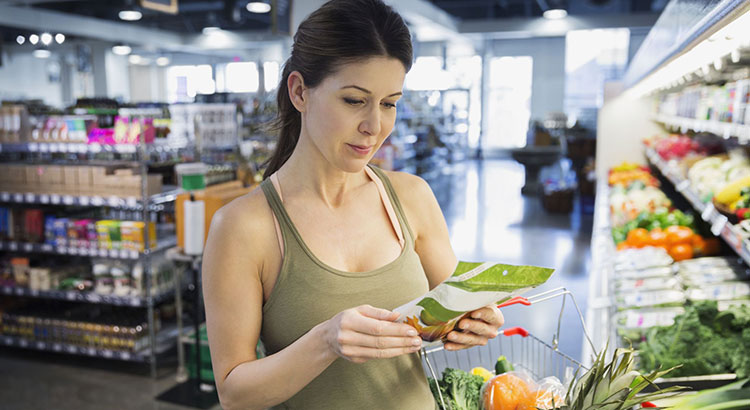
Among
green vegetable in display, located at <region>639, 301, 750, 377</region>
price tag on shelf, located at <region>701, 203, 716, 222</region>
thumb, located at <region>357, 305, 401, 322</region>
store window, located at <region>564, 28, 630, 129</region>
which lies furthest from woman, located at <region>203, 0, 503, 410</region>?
store window, located at <region>564, 28, 630, 129</region>

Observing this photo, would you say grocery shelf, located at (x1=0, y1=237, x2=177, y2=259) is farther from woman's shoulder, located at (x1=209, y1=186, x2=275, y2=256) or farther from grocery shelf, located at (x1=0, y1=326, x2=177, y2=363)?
woman's shoulder, located at (x1=209, y1=186, x2=275, y2=256)

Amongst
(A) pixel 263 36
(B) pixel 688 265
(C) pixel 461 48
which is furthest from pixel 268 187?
(C) pixel 461 48

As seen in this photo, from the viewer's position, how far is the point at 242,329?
4.10 ft

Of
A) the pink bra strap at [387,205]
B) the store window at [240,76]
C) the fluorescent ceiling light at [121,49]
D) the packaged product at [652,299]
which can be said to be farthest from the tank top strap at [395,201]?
the store window at [240,76]

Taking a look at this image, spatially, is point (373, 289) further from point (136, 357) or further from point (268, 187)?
point (136, 357)

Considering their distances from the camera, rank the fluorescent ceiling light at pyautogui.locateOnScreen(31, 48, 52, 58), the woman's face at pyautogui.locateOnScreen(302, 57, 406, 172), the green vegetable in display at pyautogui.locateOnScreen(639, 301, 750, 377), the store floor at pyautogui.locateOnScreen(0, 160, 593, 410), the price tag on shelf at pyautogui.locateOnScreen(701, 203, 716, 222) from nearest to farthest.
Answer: the woman's face at pyautogui.locateOnScreen(302, 57, 406, 172), the green vegetable in display at pyautogui.locateOnScreen(639, 301, 750, 377), the price tag on shelf at pyautogui.locateOnScreen(701, 203, 716, 222), the store floor at pyautogui.locateOnScreen(0, 160, 593, 410), the fluorescent ceiling light at pyautogui.locateOnScreen(31, 48, 52, 58)

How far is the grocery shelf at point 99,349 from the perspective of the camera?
14.9ft

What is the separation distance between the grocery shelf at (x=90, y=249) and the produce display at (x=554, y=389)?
3.52 m

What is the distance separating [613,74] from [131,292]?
1710cm

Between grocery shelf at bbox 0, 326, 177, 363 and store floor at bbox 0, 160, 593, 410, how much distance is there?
87 millimetres

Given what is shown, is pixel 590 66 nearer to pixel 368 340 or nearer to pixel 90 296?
pixel 90 296

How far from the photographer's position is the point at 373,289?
4.29 ft

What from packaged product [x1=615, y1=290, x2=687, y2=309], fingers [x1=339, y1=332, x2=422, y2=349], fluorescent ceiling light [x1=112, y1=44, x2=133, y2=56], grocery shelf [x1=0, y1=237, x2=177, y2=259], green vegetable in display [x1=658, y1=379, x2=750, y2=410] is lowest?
grocery shelf [x1=0, y1=237, x2=177, y2=259]

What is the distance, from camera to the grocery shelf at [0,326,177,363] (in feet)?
14.9
